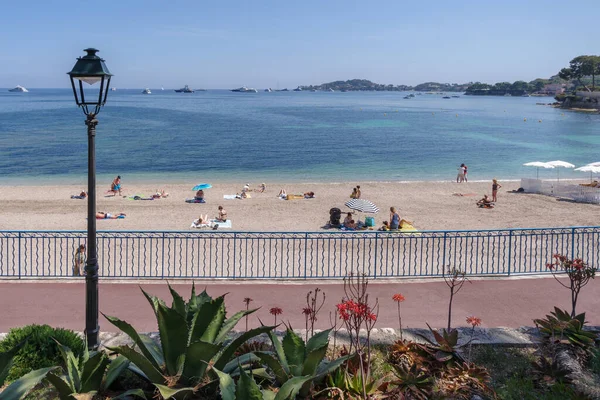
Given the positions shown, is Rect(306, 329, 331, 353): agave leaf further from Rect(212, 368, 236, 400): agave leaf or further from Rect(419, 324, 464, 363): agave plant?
Rect(419, 324, 464, 363): agave plant

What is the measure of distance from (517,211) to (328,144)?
132 feet

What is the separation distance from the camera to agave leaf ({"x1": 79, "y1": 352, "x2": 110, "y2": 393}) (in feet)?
18.1

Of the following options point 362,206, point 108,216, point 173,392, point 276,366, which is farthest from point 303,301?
point 108,216

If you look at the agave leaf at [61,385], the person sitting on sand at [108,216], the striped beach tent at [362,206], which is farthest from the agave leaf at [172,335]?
the person sitting on sand at [108,216]

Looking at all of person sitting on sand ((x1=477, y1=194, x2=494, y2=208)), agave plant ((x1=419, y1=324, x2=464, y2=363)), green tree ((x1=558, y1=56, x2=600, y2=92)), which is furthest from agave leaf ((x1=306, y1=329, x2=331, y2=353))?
green tree ((x1=558, y1=56, x2=600, y2=92))

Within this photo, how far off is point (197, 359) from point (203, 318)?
38cm

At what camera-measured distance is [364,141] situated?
69.8 metres

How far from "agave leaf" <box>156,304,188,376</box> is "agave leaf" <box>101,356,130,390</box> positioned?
50 centimetres

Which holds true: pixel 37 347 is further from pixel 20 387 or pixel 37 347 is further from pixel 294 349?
pixel 294 349

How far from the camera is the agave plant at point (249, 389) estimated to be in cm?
477

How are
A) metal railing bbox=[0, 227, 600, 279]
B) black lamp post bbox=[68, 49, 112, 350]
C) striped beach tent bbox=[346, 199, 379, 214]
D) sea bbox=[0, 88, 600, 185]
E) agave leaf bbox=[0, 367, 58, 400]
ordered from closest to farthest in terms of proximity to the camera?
agave leaf bbox=[0, 367, 58, 400] → black lamp post bbox=[68, 49, 112, 350] → metal railing bbox=[0, 227, 600, 279] → striped beach tent bbox=[346, 199, 379, 214] → sea bbox=[0, 88, 600, 185]

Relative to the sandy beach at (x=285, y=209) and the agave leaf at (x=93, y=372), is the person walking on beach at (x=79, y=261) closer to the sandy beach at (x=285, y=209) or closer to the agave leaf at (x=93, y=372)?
the sandy beach at (x=285, y=209)

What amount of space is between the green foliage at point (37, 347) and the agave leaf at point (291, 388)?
8.83 ft

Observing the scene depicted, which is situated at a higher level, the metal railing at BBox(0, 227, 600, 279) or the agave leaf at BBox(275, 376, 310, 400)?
the agave leaf at BBox(275, 376, 310, 400)
